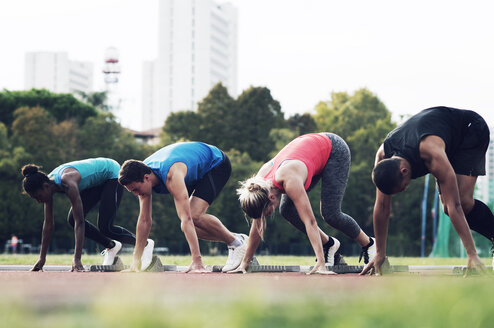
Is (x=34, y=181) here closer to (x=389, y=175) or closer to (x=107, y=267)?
(x=107, y=267)

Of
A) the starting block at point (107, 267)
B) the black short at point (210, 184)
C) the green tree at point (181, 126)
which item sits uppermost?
the green tree at point (181, 126)

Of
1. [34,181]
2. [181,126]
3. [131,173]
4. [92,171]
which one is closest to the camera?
[131,173]

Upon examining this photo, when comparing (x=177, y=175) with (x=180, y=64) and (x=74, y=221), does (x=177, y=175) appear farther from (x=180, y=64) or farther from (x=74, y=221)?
(x=180, y=64)

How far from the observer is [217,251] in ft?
173

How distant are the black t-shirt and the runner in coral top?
0.96m

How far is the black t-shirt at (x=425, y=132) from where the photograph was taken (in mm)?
6379

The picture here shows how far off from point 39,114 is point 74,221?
1623 inches

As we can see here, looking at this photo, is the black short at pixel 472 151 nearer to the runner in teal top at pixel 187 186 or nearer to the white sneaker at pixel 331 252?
the white sneaker at pixel 331 252

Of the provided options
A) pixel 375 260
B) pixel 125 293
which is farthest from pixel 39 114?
pixel 125 293

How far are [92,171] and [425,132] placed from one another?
4.64 m

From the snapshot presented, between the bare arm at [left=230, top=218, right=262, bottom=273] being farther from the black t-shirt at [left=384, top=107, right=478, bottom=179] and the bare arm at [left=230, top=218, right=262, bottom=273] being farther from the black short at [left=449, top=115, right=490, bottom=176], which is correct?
the black short at [left=449, top=115, right=490, bottom=176]

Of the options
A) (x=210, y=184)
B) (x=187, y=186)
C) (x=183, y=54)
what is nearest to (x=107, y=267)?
(x=187, y=186)

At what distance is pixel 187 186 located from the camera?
27.7 ft

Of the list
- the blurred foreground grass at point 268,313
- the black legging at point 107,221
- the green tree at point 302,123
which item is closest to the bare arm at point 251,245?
the black legging at point 107,221
